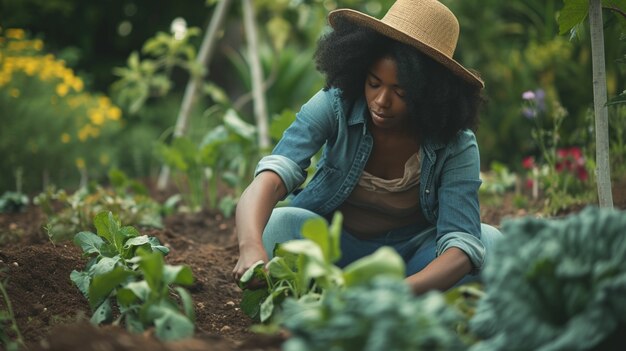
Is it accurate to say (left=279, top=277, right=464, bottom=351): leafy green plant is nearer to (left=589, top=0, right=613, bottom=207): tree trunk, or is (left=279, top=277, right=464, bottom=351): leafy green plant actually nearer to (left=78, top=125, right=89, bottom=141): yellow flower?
(left=589, top=0, right=613, bottom=207): tree trunk

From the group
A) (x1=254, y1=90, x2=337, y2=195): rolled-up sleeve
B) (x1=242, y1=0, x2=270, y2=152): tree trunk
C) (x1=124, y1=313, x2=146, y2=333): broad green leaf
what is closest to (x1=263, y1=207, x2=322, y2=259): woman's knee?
(x1=254, y1=90, x2=337, y2=195): rolled-up sleeve

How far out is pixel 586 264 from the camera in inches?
55.8

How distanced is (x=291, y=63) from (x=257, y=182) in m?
5.95

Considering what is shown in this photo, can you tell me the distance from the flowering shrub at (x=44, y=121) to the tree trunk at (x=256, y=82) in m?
1.24

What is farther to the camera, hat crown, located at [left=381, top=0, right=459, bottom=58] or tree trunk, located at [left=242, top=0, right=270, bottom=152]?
tree trunk, located at [left=242, top=0, right=270, bottom=152]

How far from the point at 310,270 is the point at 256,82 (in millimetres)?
3745

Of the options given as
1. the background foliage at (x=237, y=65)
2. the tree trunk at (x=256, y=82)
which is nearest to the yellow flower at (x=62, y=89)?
the background foliage at (x=237, y=65)

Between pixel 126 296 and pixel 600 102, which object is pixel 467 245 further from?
pixel 126 296

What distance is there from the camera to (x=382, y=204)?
8.70 ft

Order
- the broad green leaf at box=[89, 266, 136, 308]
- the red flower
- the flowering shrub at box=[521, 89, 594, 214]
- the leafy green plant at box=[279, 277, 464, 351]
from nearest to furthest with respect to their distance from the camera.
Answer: the leafy green plant at box=[279, 277, 464, 351], the broad green leaf at box=[89, 266, 136, 308], the flowering shrub at box=[521, 89, 594, 214], the red flower

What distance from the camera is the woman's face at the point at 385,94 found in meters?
2.31

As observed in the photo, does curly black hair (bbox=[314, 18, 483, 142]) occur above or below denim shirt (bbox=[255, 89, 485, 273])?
above

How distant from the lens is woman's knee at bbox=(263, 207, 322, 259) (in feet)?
8.56

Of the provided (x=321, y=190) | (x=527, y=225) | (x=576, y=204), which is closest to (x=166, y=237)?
(x=321, y=190)
